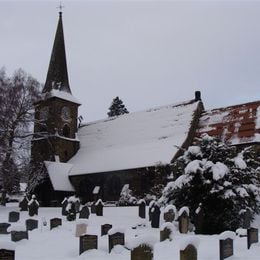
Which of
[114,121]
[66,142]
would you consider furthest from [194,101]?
[66,142]

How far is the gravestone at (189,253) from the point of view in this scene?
31.3ft

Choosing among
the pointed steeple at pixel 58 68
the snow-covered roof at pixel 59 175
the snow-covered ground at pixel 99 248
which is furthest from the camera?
the pointed steeple at pixel 58 68

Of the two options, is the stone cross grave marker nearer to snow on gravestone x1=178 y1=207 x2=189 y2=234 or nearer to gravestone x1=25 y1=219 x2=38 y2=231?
snow on gravestone x1=178 y1=207 x2=189 y2=234

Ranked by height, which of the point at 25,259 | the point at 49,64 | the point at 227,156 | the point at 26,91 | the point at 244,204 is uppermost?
the point at 49,64

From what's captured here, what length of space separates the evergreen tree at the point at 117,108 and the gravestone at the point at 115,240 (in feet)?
153

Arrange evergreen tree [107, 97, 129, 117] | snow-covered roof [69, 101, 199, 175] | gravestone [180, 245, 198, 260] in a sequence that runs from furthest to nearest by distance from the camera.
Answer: evergreen tree [107, 97, 129, 117]
snow-covered roof [69, 101, 199, 175]
gravestone [180, 245, 198, 260]

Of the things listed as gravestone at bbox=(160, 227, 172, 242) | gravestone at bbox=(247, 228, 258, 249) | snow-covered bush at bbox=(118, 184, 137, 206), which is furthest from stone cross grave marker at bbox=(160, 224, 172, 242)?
snow-covered bush at bbox=(118, 184, 137, 206)

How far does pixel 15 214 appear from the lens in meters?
20.1

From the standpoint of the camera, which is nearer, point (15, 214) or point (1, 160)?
point (15, 214)

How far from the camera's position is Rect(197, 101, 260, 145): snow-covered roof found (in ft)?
98.5

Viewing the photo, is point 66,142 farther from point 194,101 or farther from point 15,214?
point 15,214

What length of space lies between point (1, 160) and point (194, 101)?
15.3 meters

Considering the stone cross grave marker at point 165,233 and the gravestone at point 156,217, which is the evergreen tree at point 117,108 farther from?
the stone cross grave marker at point 165,233

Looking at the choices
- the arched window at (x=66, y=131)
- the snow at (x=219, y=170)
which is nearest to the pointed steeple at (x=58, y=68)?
the arched window at (x=66, y=131)
